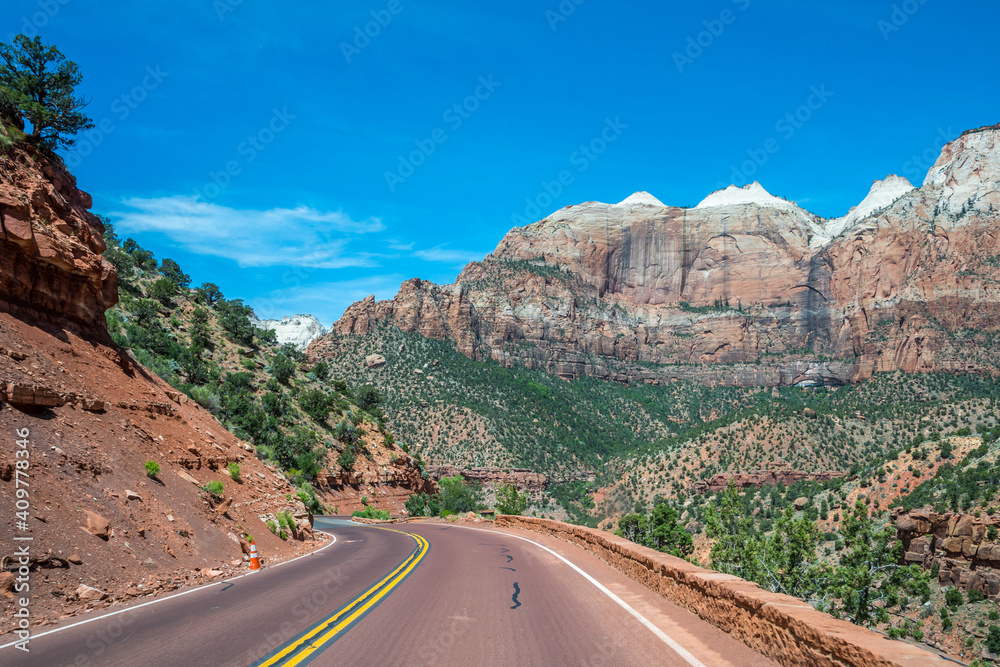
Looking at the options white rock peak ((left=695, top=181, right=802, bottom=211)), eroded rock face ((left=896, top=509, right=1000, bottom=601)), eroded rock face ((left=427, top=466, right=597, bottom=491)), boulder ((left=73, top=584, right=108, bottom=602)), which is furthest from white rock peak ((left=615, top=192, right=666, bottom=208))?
boulder ((left=73, top=584, right=108, bottom=602))

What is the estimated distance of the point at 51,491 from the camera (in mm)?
10219

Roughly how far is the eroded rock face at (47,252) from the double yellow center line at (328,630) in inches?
495

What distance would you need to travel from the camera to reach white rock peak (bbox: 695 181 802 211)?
17212 centimetres

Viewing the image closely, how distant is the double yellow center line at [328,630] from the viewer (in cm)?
586

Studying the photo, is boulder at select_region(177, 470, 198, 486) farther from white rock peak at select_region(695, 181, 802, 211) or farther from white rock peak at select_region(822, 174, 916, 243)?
white rock peak at select_region(695, 181, 802, 211)

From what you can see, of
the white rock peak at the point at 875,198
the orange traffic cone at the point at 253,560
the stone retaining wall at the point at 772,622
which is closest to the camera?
the stone retaining wall at the point at 772,622

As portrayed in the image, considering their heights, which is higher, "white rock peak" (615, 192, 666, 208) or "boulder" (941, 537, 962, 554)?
"white rock peak" (615, 192, 666, 208)

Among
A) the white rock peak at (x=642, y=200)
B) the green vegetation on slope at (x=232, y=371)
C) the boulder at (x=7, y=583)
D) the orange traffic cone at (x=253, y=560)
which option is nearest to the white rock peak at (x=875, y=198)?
the white rock peak at (x=642, y=200)

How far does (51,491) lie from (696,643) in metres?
11.1

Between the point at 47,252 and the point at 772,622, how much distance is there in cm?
1873

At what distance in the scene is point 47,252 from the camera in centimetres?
1535

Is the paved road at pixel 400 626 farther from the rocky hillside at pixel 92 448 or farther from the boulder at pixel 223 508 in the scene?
the boulder at pixel 223 508

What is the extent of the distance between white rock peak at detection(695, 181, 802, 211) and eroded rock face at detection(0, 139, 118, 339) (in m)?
174

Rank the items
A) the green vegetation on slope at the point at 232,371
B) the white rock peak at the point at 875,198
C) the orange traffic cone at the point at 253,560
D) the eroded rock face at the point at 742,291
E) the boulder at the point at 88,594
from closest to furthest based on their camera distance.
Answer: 1. the boulder at the point at 88,594
2. the orange traffic cone at the point at 253,560
3. the green vegetation on slope at the point at 232,371
4. the eroded rock face at the point at 742,291
5. the white rock peak at the point at 875,198
